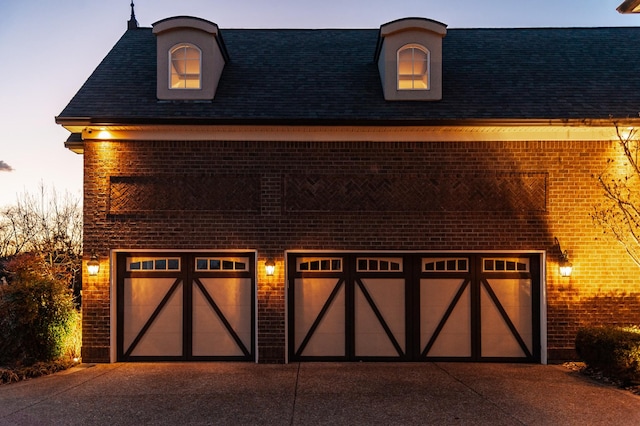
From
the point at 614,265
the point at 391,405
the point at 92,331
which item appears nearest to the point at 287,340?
the point at 391,405

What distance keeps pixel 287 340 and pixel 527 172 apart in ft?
18.7

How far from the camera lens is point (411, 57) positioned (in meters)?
10.4

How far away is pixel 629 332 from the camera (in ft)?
27.0

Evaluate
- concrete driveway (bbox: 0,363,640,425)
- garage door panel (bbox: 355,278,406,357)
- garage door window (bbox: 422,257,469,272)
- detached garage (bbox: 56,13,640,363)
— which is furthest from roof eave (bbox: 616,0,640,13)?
garage door panel (bbox: 355,278,406,357)

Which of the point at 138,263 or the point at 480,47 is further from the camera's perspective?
the point at 480,47

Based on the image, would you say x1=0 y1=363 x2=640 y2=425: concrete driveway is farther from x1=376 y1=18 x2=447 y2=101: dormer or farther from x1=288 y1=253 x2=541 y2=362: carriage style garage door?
x1=376 y1=18 x2=447 y2=101: dormer

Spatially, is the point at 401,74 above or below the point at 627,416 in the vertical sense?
above

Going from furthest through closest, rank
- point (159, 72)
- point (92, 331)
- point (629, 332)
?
point (159, 72) → point (92, 331) → point (629, 332)

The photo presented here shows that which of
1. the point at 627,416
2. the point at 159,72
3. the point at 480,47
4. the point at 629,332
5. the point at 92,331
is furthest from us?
the point at 480,47

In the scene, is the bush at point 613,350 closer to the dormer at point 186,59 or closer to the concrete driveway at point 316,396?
the concrete driveway at point 316,396

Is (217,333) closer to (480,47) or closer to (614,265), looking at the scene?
(614,265)

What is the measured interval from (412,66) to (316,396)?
6.96 m

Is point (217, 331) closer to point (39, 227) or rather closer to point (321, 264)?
point (321, 264)

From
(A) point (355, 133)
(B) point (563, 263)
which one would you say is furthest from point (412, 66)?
(B) point (563, 263)
